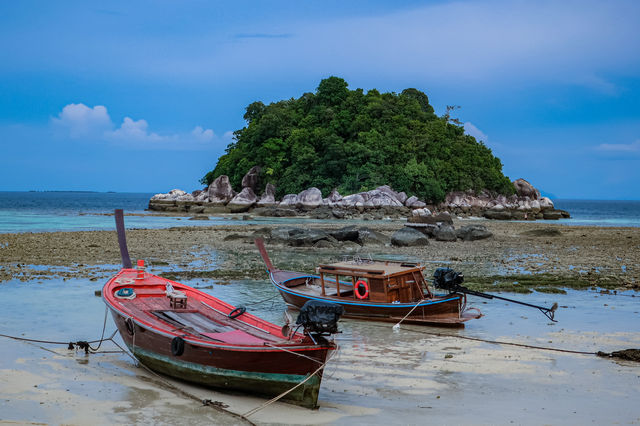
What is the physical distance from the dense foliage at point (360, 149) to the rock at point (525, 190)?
316 cm

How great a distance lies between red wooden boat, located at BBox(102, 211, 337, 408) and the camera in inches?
331

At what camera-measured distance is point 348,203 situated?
75125 mm

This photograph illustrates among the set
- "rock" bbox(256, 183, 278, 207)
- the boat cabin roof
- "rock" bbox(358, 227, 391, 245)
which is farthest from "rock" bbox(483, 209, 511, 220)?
the boat cabin roof

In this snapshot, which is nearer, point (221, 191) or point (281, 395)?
point (281, 395)

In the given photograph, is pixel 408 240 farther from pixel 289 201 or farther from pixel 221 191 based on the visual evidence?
pixel 221 191

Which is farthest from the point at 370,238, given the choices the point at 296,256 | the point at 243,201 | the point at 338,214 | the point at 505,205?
the point at 505,205

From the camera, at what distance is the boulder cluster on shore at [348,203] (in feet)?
237

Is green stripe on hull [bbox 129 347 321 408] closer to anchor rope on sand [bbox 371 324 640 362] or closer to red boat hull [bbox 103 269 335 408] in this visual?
red boat hull [bbox 103 269 335 408]

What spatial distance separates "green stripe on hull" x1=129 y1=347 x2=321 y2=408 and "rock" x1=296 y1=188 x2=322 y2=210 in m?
67.4

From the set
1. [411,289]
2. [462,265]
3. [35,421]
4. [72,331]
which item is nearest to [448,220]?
[462,265]

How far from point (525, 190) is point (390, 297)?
279ft

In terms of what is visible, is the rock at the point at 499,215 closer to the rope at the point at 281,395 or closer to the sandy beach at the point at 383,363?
the sandy beach at the point at 383,363

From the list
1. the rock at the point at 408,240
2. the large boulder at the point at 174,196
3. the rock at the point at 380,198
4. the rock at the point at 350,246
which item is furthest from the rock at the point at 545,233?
the large boulder at the point at 174,196

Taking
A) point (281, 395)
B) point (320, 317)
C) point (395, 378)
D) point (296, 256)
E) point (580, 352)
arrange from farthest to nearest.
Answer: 1. point (296, 256)
2. point (580, 352)
3. point (395, 378)
4. point (281, 395)
5. point (320, 317)
